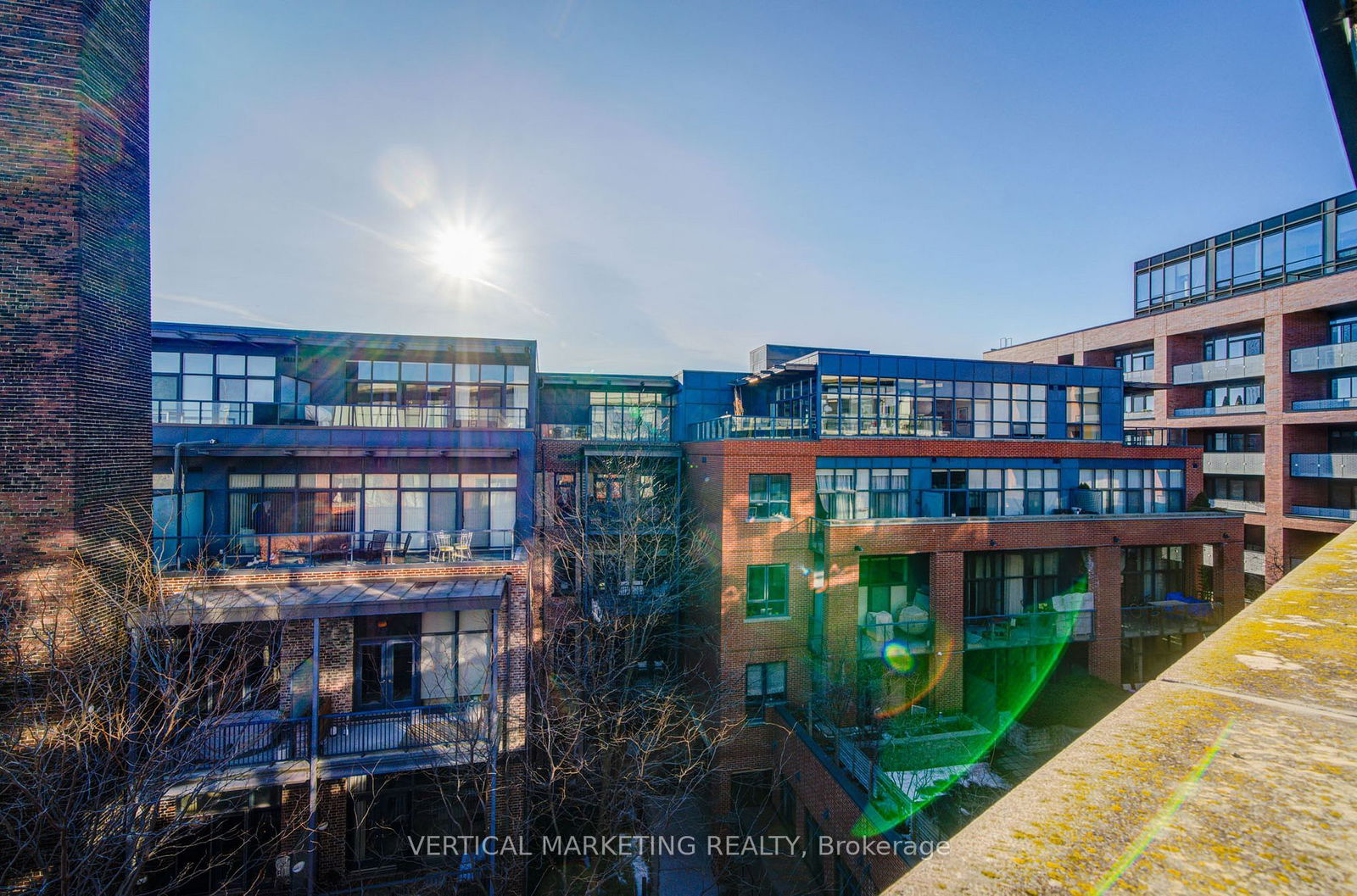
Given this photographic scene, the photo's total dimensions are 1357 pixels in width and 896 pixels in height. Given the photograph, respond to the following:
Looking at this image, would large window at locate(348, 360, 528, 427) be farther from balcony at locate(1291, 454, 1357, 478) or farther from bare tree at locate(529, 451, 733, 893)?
balcony at locate(1291, 454, 1357, 478)

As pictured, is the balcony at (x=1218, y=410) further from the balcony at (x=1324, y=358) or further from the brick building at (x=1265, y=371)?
the balcony at (x=1324, y=358)

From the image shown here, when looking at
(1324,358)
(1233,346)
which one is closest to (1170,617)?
(1324,358)

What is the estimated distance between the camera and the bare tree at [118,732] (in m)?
7.55

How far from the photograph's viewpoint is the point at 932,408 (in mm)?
19469

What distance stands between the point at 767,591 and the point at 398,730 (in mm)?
10716

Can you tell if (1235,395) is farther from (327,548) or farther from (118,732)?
(118,732)

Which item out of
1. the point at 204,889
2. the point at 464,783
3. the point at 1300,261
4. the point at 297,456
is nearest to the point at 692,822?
the point at 464,783

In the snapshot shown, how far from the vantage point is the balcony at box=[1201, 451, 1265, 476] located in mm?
26594

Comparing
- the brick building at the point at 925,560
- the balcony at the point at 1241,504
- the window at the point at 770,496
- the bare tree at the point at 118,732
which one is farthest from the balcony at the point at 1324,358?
the bare tree at the point at 118,732

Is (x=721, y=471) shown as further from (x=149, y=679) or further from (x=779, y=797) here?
(x=149, y=679)

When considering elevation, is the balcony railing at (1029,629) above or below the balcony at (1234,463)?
below

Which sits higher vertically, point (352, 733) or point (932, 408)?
point (932, 408)

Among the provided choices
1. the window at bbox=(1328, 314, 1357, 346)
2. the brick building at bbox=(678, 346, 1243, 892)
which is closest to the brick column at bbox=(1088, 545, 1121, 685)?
the brick building at bbox=(678, 346, 1243, 892)

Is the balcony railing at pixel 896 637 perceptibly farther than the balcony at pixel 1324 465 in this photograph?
No
